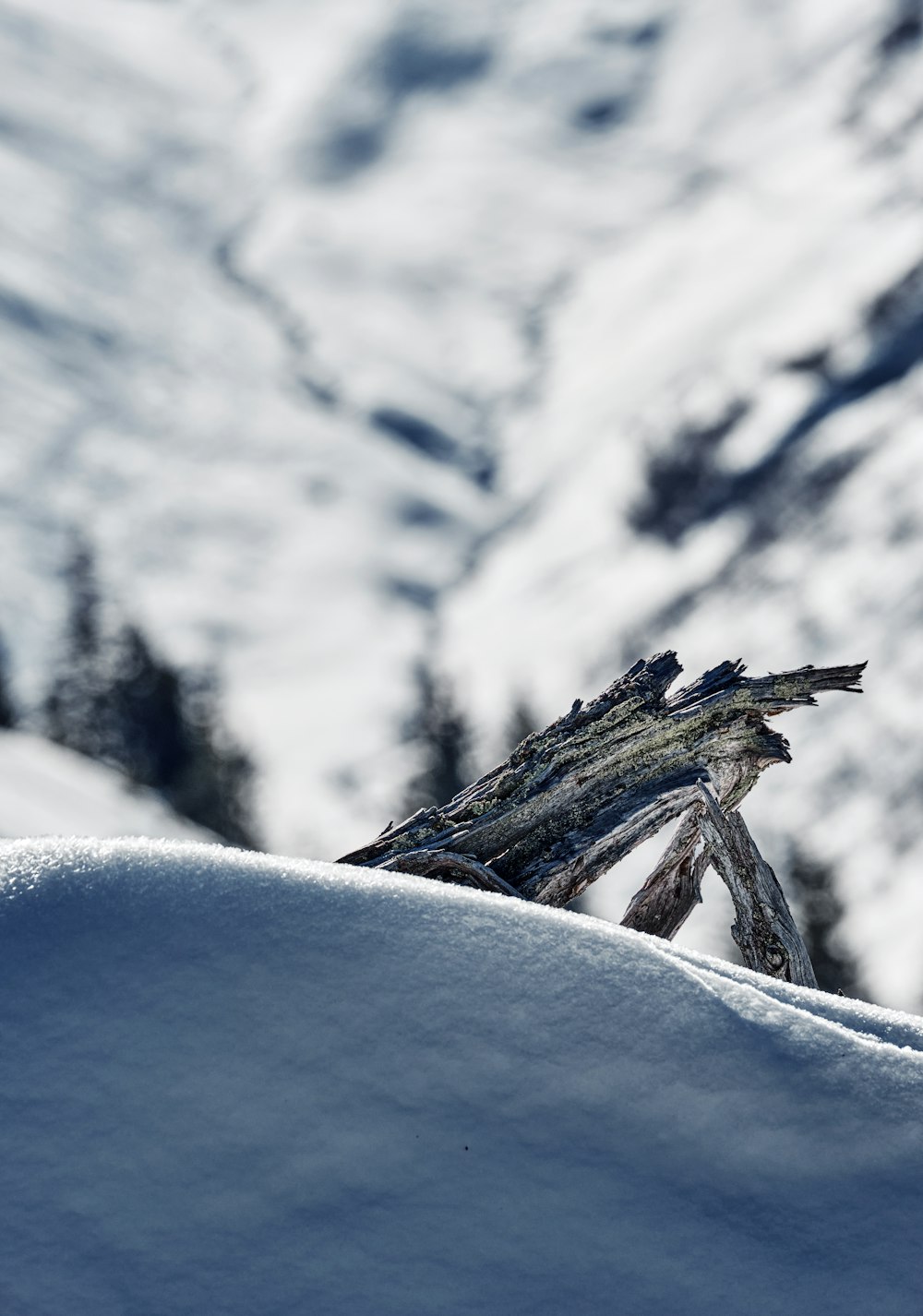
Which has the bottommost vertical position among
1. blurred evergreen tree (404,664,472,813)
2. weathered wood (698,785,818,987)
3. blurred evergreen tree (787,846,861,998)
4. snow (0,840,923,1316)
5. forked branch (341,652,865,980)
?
snow (0,840,923,1316)

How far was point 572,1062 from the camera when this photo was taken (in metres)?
2.79

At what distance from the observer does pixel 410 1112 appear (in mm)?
2609

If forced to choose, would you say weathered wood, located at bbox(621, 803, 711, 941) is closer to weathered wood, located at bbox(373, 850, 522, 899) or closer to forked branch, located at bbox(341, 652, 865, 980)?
forked branch, located at bbox(341, 652, 865, 980)

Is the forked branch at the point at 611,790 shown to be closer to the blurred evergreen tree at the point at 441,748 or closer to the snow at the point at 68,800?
the snow at the point at 68,800

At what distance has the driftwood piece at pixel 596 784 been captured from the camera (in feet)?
17.9

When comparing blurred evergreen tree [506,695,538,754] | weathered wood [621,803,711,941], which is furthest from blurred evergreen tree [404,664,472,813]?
weathered wood [621,803,711,941]

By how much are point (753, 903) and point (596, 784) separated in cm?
106

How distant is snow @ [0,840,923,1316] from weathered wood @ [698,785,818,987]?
7.94ft

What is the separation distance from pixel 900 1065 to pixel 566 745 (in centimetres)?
269

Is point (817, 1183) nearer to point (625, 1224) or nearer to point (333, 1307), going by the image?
point (625, 1224)

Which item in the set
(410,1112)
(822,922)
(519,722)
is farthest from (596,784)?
(519,722)

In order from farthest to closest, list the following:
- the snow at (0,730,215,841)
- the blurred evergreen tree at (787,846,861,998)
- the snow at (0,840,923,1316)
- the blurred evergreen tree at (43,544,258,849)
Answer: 1. the blurred evergreen tree at (43,544,258,849)
2. the blurred evergreen tree at (787,846,861,998)
3. the snow at (0,730,215,841)
4. the snow at (0,840,923,1316)

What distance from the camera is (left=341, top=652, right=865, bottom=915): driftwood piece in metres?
5.46

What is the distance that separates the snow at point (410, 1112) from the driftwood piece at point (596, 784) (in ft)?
7.10
